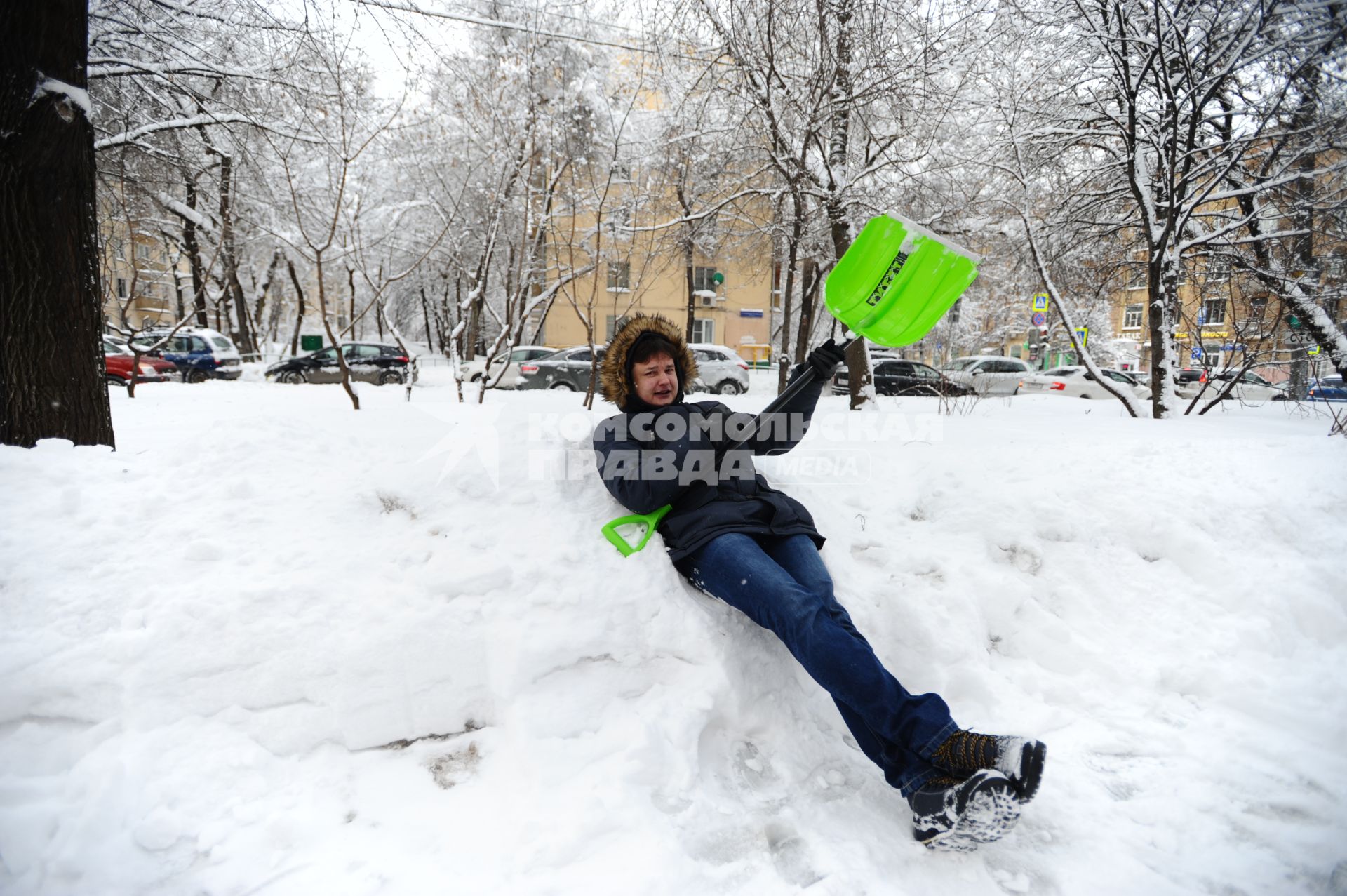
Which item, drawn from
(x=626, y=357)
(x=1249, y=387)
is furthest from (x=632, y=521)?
(x=1249, y=387)

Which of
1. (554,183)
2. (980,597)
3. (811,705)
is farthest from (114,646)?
(554,183)

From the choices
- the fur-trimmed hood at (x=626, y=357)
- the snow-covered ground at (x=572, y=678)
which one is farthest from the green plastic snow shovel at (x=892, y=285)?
the snow-covered ground at (x=572, y=678)

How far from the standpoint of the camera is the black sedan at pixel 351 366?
52.7 feet

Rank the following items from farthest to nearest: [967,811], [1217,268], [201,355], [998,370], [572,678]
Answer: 1. [998,370]
2. [201,355]
3. [1217,268]
4. [572,678]
5. [967,811]

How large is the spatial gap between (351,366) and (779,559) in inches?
678

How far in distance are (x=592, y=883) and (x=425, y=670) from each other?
35.2 inches

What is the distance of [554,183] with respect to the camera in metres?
6.01

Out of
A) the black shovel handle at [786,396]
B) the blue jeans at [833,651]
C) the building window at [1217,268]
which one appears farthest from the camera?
the building window at [1217,268]

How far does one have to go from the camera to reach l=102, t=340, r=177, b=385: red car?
12562mm

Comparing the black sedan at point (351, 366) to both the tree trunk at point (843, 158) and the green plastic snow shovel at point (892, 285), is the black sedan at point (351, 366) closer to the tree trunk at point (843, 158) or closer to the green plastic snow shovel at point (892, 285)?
the tree trunk at point (843, 158)

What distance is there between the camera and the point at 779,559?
8.31 ft

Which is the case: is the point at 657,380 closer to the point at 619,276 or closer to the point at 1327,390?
the point at 1327,390

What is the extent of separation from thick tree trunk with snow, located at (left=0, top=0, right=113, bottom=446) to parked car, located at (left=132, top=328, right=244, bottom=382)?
49.1 feet

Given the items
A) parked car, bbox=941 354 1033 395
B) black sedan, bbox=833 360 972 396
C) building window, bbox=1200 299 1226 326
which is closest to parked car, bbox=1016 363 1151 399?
parked car, bbox=941 354 1033 395
